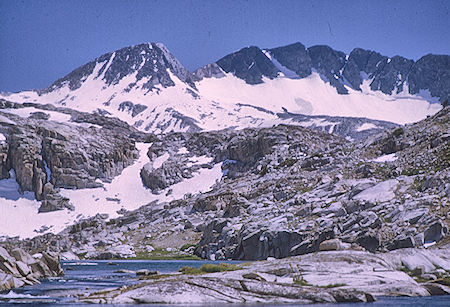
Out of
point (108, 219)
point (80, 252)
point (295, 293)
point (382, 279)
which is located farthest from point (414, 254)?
point (108, 219)

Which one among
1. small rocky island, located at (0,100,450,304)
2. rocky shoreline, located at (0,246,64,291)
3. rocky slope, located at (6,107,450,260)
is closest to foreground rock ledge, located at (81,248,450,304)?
small rocky island, located at (0,100,450,304)

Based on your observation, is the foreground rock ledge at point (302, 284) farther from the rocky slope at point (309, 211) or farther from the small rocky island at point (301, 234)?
the rocky slope at point (309, 211)

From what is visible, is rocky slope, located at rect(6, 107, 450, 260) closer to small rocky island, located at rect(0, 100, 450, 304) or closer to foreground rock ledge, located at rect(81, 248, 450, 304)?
small rocky island, located at rect(0, 100, 450, 304)

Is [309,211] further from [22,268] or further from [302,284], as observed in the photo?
[302,284]

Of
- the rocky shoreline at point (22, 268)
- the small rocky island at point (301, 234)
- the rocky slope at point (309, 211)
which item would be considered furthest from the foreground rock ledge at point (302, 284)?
the rocky shoreline at point (22, 268)

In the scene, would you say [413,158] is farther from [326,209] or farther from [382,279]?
[382,279]

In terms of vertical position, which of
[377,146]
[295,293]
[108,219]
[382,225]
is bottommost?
[295,293]

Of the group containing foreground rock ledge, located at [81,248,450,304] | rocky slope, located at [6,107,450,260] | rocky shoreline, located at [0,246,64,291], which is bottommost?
foreground rock ledge, located at [81,248,450,304]

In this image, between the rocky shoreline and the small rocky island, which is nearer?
the small rocky island
